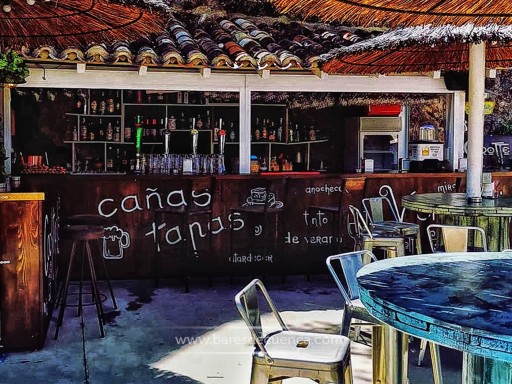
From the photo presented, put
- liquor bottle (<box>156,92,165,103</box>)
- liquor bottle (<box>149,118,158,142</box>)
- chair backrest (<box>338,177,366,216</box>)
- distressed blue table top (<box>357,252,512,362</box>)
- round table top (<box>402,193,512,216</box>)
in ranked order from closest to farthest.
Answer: distressed blue table top (<box>357,252,512,362</box>) < round table top (<box>402,193,512,216</box>) < chair backrest (<box>338,177,366,216</box>) < liquor bottle (<box>156,92,165,103</box>) < liquor bottle (<box>149,118,158,142</box>)

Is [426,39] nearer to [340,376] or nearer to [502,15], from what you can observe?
[502,15]

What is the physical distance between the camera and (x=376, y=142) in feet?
36.4

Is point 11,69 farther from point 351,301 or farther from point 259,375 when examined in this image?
point 259,375

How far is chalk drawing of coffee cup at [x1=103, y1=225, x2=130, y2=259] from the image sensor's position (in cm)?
745

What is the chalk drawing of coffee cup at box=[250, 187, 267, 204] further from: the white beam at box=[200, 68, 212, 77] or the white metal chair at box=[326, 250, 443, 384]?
the white metal chair at box=[326, 250, 443, 384]

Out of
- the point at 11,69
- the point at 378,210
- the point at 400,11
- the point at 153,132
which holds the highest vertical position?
the point at 400,11

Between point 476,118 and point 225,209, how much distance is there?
2973 mm

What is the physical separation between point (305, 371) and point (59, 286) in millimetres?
4772

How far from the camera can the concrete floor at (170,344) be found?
4602 millimetres

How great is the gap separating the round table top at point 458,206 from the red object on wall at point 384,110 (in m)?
4.66

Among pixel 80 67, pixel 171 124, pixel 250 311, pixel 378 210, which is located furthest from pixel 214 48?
pixel 250 311

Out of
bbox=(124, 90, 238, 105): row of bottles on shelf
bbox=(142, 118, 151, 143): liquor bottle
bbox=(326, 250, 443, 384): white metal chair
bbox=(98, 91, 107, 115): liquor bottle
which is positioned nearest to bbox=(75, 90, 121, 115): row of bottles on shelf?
bbox=(98, 91, 107, 115): liquor bottle

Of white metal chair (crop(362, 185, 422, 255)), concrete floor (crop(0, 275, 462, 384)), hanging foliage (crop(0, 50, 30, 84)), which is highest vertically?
hanging foliage (crop(0, 50, 30, 84))

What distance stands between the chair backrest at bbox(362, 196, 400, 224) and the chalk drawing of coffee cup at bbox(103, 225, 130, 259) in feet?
8.87
